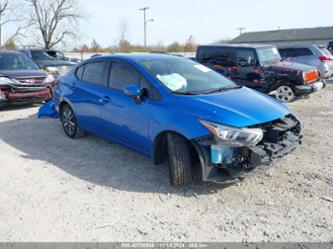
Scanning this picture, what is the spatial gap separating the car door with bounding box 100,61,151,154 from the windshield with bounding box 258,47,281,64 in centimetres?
601

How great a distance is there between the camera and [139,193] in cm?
373

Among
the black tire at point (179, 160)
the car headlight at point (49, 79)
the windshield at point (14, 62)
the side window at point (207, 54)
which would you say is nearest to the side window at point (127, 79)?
the black tire at point (179, 160)

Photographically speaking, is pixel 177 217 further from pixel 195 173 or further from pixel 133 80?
pixel 133 80

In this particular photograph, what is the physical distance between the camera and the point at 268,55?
31.8 feet

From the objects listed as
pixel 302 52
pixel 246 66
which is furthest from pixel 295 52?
pixel 246 66

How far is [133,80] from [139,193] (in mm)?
1568

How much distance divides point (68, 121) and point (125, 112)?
1.97m

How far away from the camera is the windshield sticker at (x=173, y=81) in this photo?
4.02m

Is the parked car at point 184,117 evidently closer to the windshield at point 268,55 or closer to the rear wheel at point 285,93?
the windshield at point 268,55

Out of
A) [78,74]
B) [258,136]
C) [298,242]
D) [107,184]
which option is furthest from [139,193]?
[78,74]

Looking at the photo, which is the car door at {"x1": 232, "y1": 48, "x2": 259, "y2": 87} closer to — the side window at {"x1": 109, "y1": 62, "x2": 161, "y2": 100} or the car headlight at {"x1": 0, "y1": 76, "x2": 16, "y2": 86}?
the side window at {"x1": 109, "y1": 62, "x2": 161, "y2": 100}

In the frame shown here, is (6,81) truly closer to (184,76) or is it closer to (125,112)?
(125,112)

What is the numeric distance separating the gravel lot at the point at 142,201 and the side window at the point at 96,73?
3.73 feet

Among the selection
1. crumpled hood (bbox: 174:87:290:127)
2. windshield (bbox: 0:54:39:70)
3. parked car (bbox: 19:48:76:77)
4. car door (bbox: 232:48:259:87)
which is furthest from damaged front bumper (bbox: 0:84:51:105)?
crumpled hood (bbox: 174:87:290:127)
